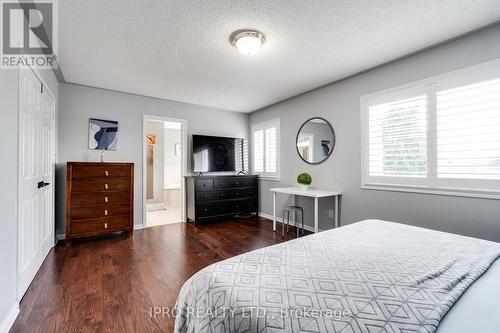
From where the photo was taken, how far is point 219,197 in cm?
443

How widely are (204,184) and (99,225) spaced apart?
175cm

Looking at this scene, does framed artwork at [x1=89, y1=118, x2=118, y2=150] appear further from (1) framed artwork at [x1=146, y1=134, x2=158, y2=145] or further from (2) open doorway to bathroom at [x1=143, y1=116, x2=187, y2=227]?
(1) framed artwork at [x1=146, y1=134, x2=158, y2=145]

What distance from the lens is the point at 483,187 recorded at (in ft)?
6.95

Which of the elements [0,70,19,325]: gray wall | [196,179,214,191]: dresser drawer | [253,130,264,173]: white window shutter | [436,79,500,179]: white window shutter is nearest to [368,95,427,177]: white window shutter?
[436,79,500,179]: white window shutter

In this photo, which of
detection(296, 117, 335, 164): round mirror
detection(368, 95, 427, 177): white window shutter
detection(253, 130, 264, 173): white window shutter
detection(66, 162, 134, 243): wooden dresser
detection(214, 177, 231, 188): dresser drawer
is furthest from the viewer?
detection(253, 130, 264, 173): white window shutter

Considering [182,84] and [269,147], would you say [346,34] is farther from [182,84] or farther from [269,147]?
[269,147]

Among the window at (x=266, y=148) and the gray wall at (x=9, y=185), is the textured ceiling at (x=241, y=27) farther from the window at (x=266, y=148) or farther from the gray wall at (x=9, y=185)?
the window at (x=266, y=148)

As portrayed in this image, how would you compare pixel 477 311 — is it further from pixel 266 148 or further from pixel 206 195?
pixel 266 148

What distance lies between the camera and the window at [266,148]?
183 inches

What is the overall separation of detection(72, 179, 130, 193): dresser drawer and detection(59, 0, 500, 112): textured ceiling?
1.53 meters

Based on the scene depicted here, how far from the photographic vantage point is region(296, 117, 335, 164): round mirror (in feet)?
11.7

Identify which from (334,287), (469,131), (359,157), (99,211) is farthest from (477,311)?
(99,211)

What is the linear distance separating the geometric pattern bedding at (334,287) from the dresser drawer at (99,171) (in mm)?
2979

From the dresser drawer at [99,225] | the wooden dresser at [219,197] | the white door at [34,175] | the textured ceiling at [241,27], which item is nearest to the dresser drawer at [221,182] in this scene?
the wooden dresser at [219,197]
